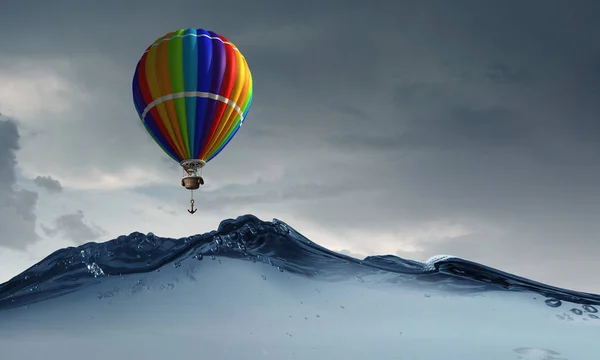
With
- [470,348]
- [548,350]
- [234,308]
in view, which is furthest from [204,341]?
[548,350]

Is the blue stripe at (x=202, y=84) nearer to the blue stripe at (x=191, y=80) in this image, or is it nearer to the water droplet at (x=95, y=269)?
the blue stripe at (x=191, y=80)

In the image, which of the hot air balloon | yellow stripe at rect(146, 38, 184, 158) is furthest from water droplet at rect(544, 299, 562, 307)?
yellow stripe at rect(146, 38, 184, 158)

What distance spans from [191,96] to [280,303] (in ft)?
25.1

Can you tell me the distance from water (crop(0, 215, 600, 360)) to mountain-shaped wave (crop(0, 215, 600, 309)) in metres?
0.03

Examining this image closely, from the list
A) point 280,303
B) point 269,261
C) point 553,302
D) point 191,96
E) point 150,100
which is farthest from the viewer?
point 150,100

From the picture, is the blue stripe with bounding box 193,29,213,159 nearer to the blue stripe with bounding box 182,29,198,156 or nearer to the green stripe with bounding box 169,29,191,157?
the blue stripe with bounding box 182,29,198,156

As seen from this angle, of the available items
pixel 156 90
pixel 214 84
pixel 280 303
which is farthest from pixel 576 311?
pixel 156 90

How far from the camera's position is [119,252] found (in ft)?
87.3

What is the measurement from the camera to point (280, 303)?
86.9ft

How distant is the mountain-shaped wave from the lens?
85.4ft

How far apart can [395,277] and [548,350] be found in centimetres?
508

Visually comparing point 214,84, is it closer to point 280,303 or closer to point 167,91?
point 167,91

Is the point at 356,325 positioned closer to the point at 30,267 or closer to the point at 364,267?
the point at 364,267

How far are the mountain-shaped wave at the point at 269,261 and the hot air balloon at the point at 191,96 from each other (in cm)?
476
